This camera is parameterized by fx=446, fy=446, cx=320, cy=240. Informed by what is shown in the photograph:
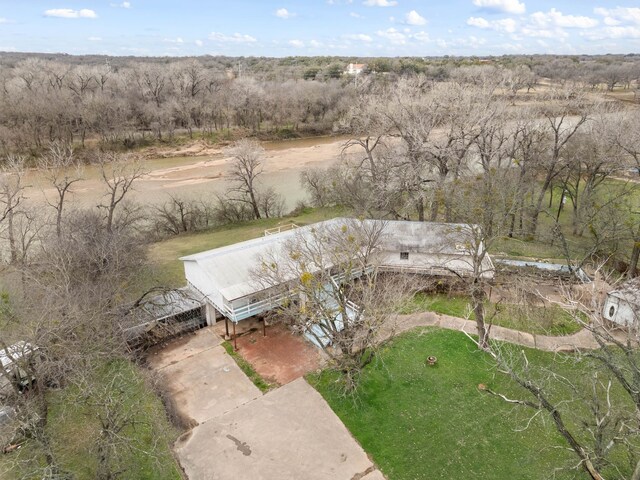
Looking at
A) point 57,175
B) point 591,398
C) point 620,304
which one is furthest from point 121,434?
point 57,175

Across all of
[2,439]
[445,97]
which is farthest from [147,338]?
[445,97]

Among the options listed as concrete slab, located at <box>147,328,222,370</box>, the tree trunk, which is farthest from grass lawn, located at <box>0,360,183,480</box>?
the tree trunk

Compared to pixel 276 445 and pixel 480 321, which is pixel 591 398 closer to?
pixel 480 321

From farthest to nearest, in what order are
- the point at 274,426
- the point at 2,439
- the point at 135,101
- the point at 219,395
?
the point at 135,101 → the point at 219,395 → the point at 274,426 → the point at 2,439

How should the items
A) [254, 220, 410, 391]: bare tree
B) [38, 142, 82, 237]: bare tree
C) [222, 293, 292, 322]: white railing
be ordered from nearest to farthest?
[254, 220, 410, 391]: bare tree → [222, 293, 292, 322]: white railing → [38, 142, 82, 237]: bare tree

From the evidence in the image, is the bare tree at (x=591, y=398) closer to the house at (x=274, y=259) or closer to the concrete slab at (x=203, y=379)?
the house at (x=274, y=259)

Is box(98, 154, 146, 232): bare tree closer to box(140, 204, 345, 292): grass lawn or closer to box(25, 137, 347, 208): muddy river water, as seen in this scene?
box(25, 137, 347, 208): muddy river water

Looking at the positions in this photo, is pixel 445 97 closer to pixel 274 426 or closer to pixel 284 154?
pixel 274 426
